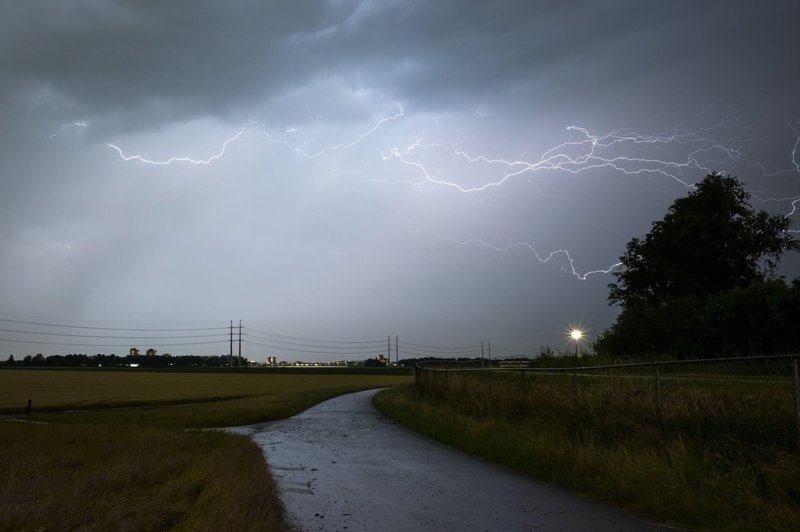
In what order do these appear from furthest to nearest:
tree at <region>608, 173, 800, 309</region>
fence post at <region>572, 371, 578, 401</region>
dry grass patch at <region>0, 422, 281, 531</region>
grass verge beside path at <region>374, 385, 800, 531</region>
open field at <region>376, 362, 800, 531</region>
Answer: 1. tree at <region>608, 173, 800, 309</region>
2. fence post at <region>572, 371, 578, 401</region>
3. open field at <region>376, 362, 800, 531</region>
4. dry grass patch at <region>0, 422, 281, 531</region>
5. grass verge beside path at <region>374, 385, 800, 531</region>

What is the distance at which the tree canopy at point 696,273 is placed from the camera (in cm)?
3533

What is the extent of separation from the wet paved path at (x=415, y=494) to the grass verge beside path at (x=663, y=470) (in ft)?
1.53

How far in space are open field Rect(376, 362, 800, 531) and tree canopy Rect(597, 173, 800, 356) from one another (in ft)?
78.4

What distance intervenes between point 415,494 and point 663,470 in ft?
12.3

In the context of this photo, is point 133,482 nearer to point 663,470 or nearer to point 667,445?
point 663,470

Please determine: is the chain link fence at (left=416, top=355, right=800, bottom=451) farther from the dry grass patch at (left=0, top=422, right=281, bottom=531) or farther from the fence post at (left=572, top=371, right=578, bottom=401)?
the dry grass patch at (left=0, top=422, right=281, bottom=531)

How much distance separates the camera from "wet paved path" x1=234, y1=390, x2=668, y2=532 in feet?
23.2

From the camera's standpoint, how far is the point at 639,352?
134 ft

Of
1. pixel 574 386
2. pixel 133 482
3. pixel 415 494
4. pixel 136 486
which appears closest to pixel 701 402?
pixel 574 386

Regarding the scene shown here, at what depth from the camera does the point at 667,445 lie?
9281 millimetres

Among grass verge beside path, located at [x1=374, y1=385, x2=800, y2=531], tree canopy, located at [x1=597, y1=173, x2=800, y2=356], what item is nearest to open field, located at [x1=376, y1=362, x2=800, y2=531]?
grass verge beside path, located at [x1=374, y1=385, x2=800, y2=531]

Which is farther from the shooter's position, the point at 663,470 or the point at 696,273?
the point at 696,273

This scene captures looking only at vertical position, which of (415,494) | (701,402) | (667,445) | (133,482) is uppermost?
(701,402)

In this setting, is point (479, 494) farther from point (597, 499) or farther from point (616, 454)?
point (616, 454)
